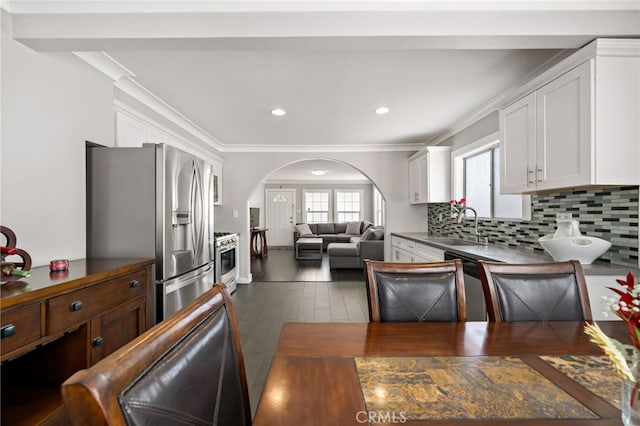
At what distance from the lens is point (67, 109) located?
208cm

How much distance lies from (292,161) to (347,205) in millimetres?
6083

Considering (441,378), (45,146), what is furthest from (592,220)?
(45,146)

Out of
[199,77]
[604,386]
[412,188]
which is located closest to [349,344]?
[604,386]

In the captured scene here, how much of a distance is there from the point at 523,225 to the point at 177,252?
120 inches

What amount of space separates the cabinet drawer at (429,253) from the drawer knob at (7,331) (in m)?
3.18

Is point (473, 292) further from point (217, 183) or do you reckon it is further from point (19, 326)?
point (217, 183)

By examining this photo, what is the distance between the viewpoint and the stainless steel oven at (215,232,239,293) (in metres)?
4.15

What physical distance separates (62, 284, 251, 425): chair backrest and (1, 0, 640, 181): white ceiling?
5.21 feet

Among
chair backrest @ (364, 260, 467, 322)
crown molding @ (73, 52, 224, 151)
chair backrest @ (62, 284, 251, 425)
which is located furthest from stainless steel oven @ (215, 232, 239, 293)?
chair backrest @ (62, 284, 251, 425)

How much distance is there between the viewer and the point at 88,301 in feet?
5.05

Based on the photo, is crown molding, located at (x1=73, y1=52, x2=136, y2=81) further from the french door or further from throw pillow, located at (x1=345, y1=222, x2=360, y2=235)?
the french door

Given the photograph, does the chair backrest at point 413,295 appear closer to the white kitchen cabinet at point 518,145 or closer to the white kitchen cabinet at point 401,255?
the white kitchen cabinet at point 518,145

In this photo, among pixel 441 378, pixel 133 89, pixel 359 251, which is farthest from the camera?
pixel 359 251

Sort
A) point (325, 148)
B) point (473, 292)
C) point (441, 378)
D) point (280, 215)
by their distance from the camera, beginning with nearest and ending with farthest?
point (441, 378)
point (473, 292)
point (325, 148)
point (280, 215)
